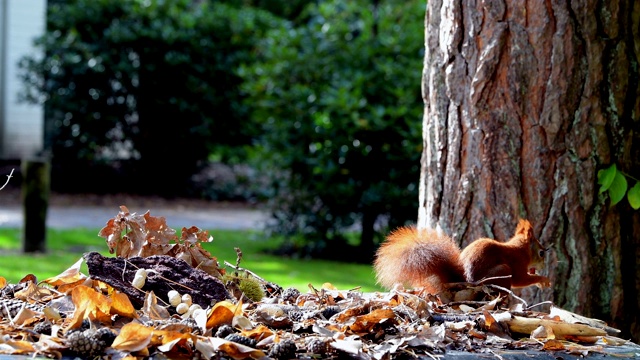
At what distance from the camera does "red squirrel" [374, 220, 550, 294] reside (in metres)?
2.71

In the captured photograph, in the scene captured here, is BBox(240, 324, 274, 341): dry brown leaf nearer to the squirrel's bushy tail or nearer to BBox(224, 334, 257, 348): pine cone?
BBox(224, 334, 257, 348): pine cone

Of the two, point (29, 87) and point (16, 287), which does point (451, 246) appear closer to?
point (16, 287)

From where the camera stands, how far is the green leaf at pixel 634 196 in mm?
3367

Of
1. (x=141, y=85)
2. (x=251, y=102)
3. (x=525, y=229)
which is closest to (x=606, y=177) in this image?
(x=525, y=229)

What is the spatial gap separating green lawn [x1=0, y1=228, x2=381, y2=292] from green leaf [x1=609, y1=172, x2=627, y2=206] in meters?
3.78

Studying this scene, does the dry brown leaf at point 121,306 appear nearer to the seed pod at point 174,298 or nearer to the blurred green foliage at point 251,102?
the seed pod at point 174,298

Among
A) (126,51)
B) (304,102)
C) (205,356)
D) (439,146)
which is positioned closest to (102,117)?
(126,51)

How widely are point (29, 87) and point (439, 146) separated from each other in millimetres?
12156

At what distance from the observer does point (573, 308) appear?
11.6ft

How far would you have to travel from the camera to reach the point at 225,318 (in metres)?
2.13

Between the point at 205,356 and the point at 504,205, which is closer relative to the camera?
the point at 205,356

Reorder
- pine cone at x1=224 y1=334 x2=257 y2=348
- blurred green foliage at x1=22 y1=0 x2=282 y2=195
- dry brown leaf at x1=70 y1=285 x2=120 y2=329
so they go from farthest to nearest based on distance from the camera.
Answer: blurred green foliage at x1=22 y1=0 x2=282 y2=195 → dry brown leaf at x1=70 y1=285 x2=120 y2=329 → pine cone at x1=224 y1=334 x2=257 y2=348

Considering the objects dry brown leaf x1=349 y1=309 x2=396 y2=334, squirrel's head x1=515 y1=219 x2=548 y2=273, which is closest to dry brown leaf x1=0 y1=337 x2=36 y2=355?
dry brown leaf x1=349 y1=309 x2=396 y2=334

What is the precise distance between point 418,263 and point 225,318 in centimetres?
78
